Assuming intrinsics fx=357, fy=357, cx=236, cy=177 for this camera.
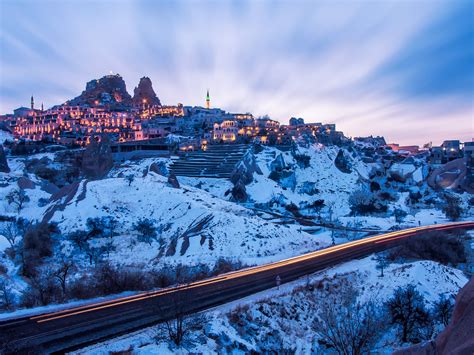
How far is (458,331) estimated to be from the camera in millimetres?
6211

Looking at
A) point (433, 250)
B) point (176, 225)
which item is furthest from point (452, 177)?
point (176, 225)

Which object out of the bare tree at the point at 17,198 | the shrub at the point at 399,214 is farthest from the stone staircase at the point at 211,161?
the shrub at the point at 399,214

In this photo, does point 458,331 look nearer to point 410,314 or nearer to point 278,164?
point 410,314

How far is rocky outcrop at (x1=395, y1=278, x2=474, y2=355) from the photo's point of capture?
5.96m

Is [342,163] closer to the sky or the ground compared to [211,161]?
closer to the ground

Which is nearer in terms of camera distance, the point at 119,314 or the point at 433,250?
the point at 119,314

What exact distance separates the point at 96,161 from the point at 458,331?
93.2 meters

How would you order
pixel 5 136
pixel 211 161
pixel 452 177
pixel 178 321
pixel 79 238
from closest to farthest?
pixel 178 321
pixel 79 238
pixel 211 161
pixel 452 177
pixel 5 136

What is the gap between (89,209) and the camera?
170ft

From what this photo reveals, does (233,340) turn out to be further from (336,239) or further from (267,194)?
(267,194)

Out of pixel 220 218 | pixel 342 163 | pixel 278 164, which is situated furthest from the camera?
pixel 342 163

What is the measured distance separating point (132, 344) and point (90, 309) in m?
5.53

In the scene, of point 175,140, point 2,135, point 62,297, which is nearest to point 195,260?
point 62,297

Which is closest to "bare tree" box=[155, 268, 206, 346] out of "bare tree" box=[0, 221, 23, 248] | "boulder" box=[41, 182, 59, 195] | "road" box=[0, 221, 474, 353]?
"road" box=[0, 221, 474, 353]
